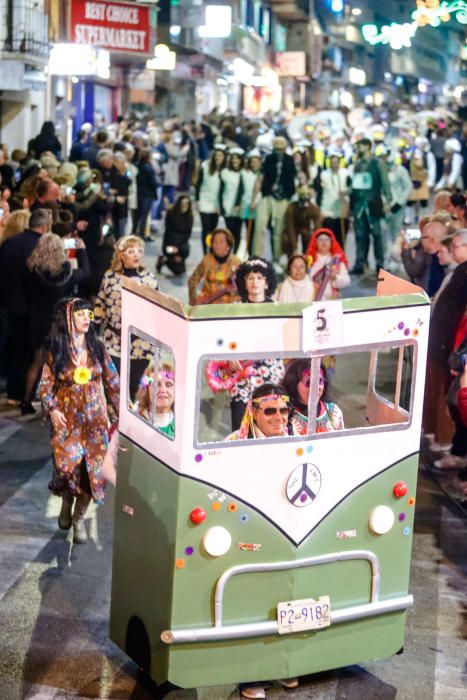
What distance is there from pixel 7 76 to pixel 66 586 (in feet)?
54.6

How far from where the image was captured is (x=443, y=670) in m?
7.33

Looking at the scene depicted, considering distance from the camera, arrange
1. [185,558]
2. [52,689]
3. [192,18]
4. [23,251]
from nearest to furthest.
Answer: [185,558] < [52,689] < [23,251] < [192,18]

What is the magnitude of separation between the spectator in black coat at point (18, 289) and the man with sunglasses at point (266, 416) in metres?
5.70

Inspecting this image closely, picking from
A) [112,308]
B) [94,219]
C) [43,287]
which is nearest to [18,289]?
[43,287]

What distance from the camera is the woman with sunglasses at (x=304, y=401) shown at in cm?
702

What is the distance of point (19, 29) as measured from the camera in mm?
24391

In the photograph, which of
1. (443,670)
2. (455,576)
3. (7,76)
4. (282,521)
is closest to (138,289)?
(282,521)

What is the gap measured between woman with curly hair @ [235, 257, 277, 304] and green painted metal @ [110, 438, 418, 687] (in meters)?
3.15

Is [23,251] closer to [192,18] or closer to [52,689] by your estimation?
[52,689]

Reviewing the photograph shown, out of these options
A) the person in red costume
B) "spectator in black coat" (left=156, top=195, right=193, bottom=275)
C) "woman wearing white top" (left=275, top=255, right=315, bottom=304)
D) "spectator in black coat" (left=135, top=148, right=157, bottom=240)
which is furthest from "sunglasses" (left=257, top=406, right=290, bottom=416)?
"spectator in black coat" (left=135, top=148, right=157, bottom=240)

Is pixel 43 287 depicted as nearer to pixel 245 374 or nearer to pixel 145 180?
pixel 245 374

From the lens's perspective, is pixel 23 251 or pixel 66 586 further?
pixel 23 251

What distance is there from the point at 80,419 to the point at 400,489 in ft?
8.90

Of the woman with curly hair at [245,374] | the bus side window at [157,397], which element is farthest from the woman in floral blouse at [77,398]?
the bus side window at [157,397]
